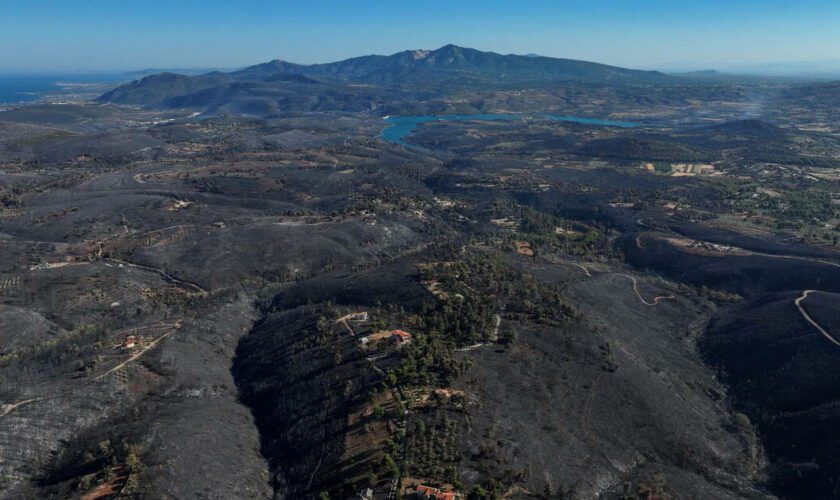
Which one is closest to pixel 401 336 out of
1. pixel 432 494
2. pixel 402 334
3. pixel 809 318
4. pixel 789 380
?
pixel 402 334

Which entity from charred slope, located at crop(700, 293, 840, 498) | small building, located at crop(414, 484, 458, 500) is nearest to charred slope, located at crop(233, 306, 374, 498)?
small building, located at crop(414, 484, 458, 500)

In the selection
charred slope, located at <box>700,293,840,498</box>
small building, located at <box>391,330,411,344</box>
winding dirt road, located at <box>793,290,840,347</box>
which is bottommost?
charred slope, located at <box>700,293,840,498</box>

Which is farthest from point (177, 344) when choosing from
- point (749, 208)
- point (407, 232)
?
point (749, 208)

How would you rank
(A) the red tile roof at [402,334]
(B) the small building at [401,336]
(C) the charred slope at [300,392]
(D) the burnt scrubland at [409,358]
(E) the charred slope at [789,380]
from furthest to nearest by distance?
(A) the red tile roof at [402,334] < (B) the small building at [401,336] < (E) the charred slope at [789,380] < (C) the charred slope at [300,392] < (D) the burnt scrubland at [409,358]

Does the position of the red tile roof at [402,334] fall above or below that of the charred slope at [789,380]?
above

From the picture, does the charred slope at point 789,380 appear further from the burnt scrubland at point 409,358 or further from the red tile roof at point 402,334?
the red tile roof at point 402,334

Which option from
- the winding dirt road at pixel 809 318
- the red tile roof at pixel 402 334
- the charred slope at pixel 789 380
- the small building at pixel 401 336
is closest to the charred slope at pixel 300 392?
the small building at pixel 401 336

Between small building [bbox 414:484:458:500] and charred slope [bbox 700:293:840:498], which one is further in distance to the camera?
charred slope [bbox 700:293:840:498]

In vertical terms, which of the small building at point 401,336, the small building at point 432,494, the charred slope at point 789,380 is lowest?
the charred slope at point 789,380

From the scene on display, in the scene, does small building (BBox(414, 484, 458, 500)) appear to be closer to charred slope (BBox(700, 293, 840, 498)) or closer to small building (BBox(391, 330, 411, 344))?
small building (BBox(391, 330, 411, 344))

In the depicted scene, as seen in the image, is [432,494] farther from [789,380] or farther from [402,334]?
[789,380]

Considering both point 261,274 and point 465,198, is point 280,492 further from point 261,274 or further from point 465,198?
point 465,198
